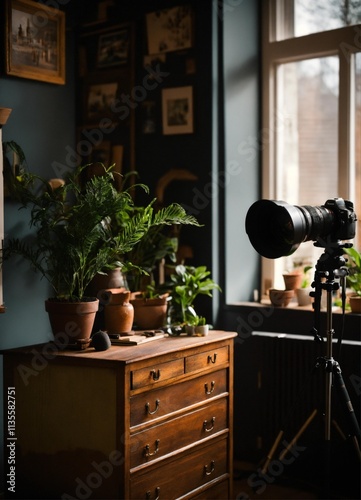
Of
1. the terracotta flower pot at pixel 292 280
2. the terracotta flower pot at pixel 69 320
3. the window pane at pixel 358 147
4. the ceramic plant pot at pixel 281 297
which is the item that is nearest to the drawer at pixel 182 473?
the terracotta flower pot at pixel 69 320

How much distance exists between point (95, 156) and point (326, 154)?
1.26m

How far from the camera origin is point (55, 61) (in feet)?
11.7

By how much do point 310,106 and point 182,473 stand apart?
78.4 inches

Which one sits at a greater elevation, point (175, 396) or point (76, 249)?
point (76, 249)

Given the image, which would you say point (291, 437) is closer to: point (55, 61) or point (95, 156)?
point (95, 156)

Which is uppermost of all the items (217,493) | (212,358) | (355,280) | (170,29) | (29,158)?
(170,29)

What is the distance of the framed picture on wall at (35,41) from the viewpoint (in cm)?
333

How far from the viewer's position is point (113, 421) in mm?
2711

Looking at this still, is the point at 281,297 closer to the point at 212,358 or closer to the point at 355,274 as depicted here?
the point at 355,274

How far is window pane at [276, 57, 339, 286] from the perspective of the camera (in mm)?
3707

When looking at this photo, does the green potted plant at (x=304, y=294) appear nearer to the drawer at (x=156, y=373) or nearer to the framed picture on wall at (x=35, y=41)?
the drawer at (x=156, y=373)

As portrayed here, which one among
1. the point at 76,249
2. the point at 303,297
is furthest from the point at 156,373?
the point at 303,297

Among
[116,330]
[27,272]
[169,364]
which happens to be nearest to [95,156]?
[27,272]

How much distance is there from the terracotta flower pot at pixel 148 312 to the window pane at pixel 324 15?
1.64 meters
